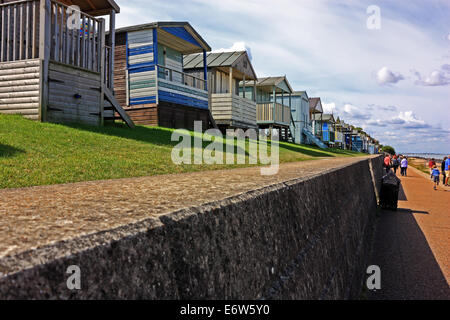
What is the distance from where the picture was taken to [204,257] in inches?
55.6

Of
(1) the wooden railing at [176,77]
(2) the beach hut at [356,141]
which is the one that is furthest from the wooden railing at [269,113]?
(2) the beach hut at [356,141]

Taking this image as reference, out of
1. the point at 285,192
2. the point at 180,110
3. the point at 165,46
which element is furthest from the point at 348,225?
the point at 165,46

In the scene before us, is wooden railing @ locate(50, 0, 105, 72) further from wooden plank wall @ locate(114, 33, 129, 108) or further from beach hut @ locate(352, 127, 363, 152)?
beach hut @ locate(352, 127, 363, 152)

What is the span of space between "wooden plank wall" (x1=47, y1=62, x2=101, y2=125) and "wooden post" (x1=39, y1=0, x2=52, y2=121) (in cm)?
17

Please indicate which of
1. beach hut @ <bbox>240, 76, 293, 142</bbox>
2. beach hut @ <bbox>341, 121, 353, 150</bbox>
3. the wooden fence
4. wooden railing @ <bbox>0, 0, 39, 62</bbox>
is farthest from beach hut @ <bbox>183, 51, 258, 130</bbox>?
beach hut @ <bbox>341, 121, 353, 150</bbox>

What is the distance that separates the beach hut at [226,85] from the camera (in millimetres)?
25453

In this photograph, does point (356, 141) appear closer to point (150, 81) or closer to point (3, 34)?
point (150, 81)

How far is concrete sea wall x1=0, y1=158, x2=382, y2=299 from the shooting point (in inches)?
34.5

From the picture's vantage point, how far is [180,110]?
20156 millimetres

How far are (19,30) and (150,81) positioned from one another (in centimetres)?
→ 732

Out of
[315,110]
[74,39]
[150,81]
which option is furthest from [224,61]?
[315,110]

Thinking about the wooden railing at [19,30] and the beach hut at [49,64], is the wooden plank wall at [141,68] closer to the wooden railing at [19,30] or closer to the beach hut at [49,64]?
the beach hut at [49,64]
